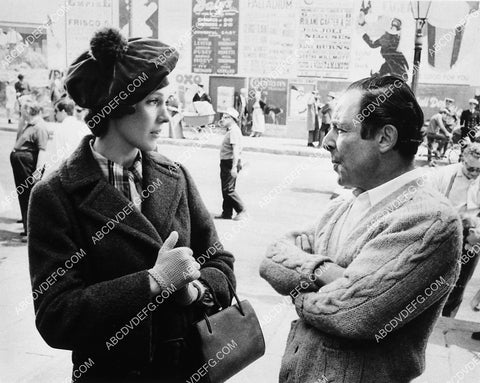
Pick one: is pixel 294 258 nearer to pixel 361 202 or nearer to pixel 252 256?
pixel 361 202

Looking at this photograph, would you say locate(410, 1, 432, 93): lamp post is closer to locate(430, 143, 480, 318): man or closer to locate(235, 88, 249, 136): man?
locate(430, 143, 480, 318): man

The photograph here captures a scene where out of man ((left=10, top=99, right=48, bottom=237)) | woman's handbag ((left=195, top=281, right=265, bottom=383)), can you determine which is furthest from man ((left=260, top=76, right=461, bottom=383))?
man ((left=10, top=99, right=48, bottom=237))

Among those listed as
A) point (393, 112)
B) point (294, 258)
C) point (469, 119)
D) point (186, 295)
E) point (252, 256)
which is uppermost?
point (393, 112)

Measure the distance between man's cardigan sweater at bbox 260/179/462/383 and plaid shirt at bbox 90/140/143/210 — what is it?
1.68 ft

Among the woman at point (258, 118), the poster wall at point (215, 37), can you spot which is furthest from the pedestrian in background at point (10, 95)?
the woman at point (258, 118)

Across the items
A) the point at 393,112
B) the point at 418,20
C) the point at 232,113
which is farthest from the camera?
the point at 232,113

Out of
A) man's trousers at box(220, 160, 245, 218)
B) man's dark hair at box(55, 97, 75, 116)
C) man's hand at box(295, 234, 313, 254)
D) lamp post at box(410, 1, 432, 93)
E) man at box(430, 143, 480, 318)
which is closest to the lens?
man's hand at box(295, 234, 313, 254)

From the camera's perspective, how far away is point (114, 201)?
1377 millimetres

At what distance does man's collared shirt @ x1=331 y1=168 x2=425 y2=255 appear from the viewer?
51.4 inches

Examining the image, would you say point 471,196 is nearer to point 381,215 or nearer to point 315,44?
point 315,44

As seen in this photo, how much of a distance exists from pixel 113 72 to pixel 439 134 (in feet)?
18.3

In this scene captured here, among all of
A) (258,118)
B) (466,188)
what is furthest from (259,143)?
(466,188)

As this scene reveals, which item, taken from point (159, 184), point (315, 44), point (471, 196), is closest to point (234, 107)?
point (315, 44)

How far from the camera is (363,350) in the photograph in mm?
1223
